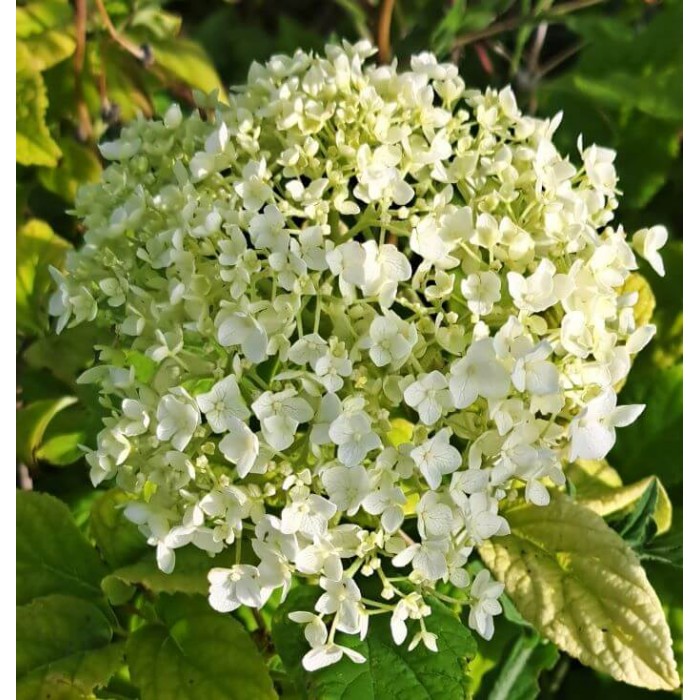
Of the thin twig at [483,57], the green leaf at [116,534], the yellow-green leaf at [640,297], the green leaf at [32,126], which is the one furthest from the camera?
the thin twig at [483,57]

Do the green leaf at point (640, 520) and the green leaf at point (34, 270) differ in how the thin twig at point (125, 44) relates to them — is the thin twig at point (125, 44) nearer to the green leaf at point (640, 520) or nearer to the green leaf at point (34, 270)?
the green leaf at point (34, 270)

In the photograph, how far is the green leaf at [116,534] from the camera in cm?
106

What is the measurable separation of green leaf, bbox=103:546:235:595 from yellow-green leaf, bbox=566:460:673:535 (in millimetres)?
473

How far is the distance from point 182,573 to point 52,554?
0.28m

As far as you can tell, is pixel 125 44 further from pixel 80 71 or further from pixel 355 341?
pixel 355 341

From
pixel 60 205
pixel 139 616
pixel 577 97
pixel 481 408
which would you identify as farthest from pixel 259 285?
pixel 577 97

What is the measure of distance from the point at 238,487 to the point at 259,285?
0.22m

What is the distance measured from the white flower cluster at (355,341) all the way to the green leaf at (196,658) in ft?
0.36

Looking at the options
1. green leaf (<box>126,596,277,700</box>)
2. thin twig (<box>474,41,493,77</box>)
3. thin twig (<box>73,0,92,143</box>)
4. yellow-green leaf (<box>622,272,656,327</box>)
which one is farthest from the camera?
thin twig (<box>474,41,493,77</box>)

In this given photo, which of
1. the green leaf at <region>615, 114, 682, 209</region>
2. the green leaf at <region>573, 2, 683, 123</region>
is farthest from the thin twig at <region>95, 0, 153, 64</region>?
the green leaf at <region>615, 114, 682, 209</region>

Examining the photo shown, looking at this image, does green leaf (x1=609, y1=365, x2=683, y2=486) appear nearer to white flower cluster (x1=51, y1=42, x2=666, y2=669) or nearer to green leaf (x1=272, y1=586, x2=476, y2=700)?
white flower cluster (x1=51, y1=42, x2=666, y2=669)

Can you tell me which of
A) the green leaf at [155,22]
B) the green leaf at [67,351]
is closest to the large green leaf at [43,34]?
the green leaf at [155,22]

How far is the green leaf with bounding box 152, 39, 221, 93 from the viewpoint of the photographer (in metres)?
1.48

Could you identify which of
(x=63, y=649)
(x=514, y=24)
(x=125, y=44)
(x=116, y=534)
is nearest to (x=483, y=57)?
(x=514, y=24)
